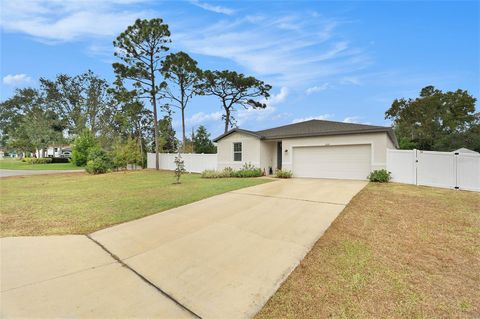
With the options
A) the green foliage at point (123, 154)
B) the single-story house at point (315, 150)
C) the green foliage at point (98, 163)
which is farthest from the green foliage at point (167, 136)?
the single-story house at point (315, 150)

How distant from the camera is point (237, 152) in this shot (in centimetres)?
1786

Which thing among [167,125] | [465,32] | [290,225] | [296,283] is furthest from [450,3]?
[167,125]

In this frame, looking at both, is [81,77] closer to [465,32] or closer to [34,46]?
[34,46]

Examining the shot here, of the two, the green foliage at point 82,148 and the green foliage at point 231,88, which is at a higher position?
the green foliage at point 231,88

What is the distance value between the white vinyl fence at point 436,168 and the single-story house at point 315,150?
0.74m

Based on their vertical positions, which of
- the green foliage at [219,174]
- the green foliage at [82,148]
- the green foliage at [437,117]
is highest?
the green foliage at [437,117]

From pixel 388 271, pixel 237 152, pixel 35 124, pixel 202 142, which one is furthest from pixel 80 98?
pixel 388 271

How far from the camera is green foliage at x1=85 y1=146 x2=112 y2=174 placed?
20.1m

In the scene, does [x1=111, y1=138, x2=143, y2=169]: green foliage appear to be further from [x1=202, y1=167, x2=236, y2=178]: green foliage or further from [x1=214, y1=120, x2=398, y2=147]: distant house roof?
[x1=202, y1=167, x2=236, y2=178]: green foliage

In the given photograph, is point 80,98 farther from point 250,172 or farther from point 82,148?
point 250,172

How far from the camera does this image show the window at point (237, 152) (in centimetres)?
1770

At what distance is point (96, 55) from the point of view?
14742 mm

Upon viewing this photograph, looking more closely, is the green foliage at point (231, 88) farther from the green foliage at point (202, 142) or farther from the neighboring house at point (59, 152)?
the neighboring house at point (59, 152)

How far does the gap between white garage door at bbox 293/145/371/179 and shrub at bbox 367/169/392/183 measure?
26.9 inches
